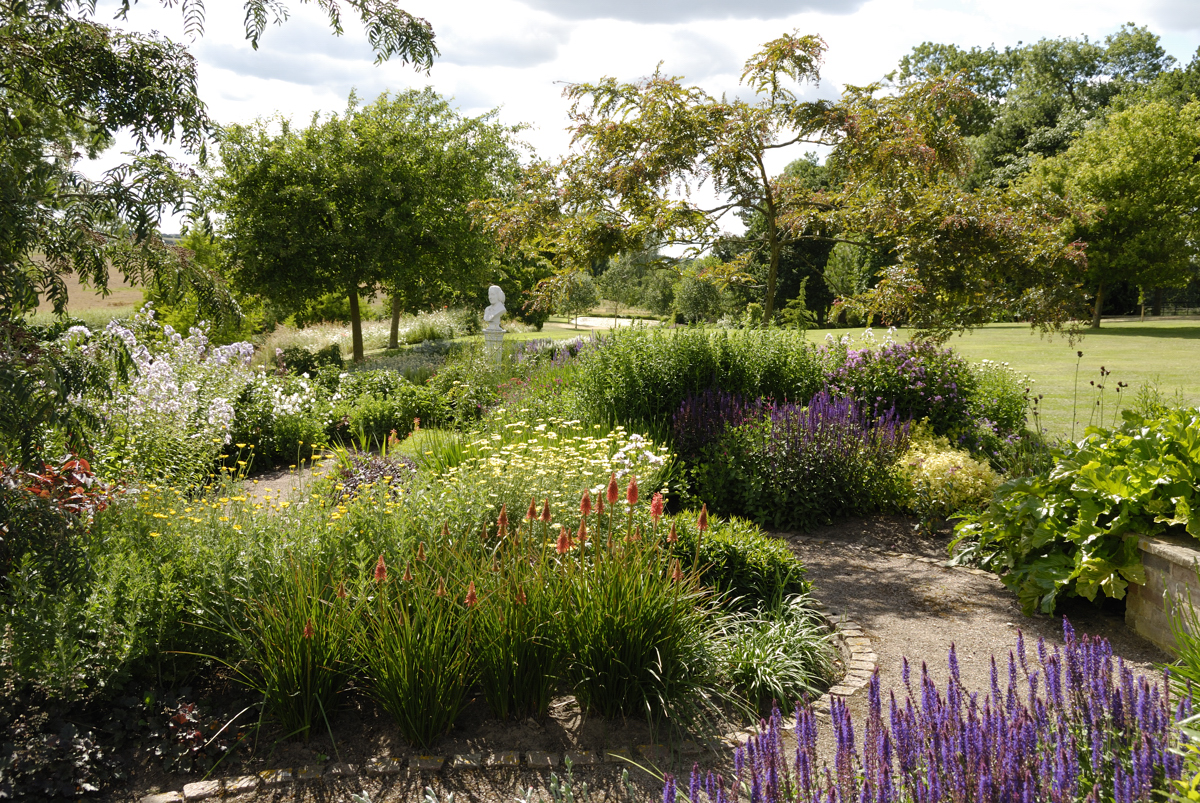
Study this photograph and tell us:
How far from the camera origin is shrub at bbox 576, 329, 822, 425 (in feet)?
24.0

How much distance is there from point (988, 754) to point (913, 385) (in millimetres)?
6477

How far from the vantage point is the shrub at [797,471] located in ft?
19.9

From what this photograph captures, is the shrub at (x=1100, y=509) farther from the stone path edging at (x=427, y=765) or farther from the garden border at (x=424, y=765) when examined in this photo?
the garden border at (x=424, y=765)

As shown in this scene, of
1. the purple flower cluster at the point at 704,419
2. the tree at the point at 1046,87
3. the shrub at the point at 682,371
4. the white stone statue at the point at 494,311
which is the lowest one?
the purple flower cluster at the point at 704,419

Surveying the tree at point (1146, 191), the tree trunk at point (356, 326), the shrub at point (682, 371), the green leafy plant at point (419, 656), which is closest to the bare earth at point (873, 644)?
the green leafy plant at point (419, 656)

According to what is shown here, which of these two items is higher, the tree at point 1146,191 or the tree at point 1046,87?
the tree at point 1046,87

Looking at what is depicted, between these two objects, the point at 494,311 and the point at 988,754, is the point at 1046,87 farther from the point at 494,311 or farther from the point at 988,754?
the point at 988,754

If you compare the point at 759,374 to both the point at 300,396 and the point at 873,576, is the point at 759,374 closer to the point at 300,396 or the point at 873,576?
the point at 873,576

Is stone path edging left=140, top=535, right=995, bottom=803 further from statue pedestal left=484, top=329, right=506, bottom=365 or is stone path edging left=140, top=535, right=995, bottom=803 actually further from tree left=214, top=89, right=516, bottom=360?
tree left=214, top=89, right=516, bottom=360

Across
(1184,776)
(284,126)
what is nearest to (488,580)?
(1184,776)

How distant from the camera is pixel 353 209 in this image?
17.0m

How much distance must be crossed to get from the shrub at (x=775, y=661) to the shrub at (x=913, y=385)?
14.6 feet

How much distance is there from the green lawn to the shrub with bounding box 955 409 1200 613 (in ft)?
12.0

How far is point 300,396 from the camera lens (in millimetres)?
9625
